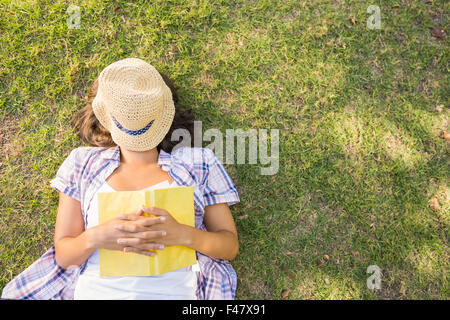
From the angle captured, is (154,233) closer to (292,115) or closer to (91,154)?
(91,154)

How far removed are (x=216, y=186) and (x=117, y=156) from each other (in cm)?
78

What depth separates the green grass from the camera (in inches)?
116

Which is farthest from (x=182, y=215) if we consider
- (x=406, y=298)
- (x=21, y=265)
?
(x=406, y=298)

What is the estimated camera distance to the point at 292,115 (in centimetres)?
307

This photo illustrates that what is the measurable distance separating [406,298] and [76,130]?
3.35 m

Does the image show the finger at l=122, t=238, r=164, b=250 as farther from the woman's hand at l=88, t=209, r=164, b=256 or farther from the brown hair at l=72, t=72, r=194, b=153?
the brown hair at l=72, t=72, r=194, b=153

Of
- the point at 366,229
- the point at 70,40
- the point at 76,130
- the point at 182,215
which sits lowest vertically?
the point at 366,229

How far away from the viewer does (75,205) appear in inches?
93.8

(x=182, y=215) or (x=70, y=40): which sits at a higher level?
(x=70, y=40)

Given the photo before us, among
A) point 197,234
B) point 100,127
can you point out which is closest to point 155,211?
point 197,234

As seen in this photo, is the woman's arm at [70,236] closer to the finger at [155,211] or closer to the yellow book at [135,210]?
the yellow book at [135,210]

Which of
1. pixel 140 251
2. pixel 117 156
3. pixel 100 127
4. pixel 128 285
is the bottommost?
pixel 128 285
